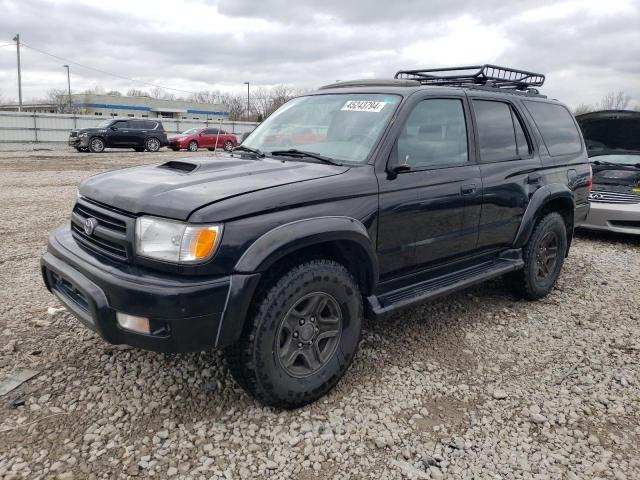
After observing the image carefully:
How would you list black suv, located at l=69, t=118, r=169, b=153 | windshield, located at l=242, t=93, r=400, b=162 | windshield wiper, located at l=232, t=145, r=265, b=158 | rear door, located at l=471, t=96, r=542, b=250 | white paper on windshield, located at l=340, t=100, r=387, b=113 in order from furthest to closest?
black suv, located at l=69, t=118, r=169, b=153 → rear door, located at l=471, t=96, r=542, b=250 → windshield wiper, located at l=232, t=145, r=265, b=158 → white paper on windshield, located at l=340, t=100, r=387, b=113 → windshield, located at l=242, t=93, r=400, b=162

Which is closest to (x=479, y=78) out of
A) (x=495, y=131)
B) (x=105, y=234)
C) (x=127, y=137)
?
(x=495, y=131)

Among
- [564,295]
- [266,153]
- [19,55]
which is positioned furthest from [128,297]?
[19,55]

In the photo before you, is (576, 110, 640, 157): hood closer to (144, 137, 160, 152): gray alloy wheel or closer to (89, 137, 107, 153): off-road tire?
(144, 137, 160, 152): gray alloy wheel

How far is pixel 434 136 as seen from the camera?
11.4 ft

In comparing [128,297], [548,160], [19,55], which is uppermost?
[19,55]

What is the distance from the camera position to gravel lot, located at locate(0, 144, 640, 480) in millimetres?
2410

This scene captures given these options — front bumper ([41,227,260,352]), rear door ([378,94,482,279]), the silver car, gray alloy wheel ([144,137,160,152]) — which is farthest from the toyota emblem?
gray alloy wheel ([144,137,160,152])

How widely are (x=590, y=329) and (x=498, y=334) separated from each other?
0.83 metres

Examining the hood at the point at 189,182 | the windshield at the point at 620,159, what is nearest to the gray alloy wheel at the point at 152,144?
the windshield at the point at 620,159

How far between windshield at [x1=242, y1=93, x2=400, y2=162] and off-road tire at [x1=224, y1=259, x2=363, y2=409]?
84 centimetres

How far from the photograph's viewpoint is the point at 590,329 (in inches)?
161

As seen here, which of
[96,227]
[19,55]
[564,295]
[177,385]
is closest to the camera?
[96,227]

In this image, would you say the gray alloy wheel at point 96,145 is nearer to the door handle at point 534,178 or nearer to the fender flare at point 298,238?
the door handle at point 534,178

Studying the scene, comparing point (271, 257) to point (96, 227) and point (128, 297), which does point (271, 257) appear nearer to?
point (128, 297)
